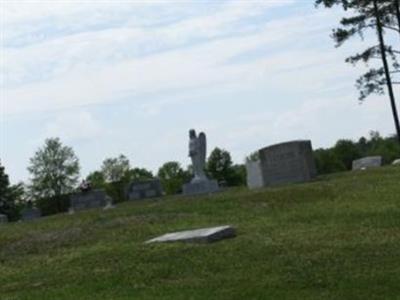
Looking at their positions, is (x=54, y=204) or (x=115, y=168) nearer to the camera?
(x=54, y=204)

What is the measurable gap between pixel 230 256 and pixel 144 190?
29.4 meters

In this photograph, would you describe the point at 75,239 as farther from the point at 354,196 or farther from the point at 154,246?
the point at 354,196

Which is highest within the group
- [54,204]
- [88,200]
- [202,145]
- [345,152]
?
[345,152]

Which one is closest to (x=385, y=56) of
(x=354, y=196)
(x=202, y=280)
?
(x=354, y=196)

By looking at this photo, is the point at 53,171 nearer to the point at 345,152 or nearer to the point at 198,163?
the point at 345,152

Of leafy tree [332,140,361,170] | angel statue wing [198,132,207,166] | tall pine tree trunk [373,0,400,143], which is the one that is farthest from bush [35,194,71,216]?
angel statue wing [198,132,207,166]

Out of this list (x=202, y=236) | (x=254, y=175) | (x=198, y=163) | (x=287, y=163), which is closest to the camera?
(x=202, y=236)

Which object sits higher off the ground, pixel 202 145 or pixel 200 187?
pixel 202 145

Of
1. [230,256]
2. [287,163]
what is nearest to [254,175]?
[287,163]

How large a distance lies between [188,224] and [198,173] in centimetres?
1715

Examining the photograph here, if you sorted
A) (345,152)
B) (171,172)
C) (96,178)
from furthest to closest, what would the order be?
(171,172) → (96,178) → (345,152)

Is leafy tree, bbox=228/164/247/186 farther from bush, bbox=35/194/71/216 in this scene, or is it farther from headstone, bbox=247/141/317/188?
headstone, bbox=247/141/317/188

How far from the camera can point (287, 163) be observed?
2642 centimetres

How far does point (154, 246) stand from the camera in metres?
12.2
